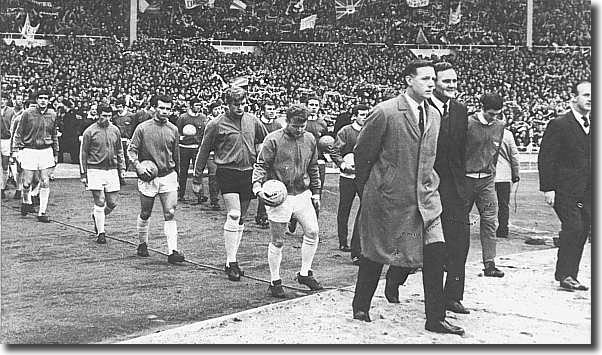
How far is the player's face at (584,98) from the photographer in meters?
5.78

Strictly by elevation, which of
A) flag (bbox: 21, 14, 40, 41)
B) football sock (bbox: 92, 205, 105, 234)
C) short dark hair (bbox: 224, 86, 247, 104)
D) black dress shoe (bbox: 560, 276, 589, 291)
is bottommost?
football sock (bbox: 92, 205, 105, 234)

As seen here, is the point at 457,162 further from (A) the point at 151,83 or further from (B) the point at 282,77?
(A) the point at 151,83

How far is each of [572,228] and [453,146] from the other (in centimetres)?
143

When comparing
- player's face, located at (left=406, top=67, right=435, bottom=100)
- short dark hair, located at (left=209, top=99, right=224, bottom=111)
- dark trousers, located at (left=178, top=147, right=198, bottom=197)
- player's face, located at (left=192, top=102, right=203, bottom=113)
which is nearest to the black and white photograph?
player's face, located at (left=406, top=67, right=435, bottom=100)

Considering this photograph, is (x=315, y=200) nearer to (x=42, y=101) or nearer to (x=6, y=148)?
(x=42, y=101)

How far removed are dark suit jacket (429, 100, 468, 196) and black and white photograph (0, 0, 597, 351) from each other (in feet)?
0.05

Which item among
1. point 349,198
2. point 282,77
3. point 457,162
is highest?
point 282,77

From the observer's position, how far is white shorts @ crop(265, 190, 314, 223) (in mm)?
6648

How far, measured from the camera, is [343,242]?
8742 millimetres

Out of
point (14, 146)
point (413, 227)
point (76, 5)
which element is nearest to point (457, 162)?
point (413, 227)

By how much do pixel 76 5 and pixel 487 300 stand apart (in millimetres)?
4978

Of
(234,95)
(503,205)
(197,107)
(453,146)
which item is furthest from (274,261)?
(197,107)

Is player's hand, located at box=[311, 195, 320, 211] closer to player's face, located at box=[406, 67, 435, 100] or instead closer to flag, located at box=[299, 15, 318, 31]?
flag, located at box=[299, 15, 318, 31]

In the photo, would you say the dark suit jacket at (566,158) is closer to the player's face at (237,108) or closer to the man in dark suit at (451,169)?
the man in dark suit at (451,169)
